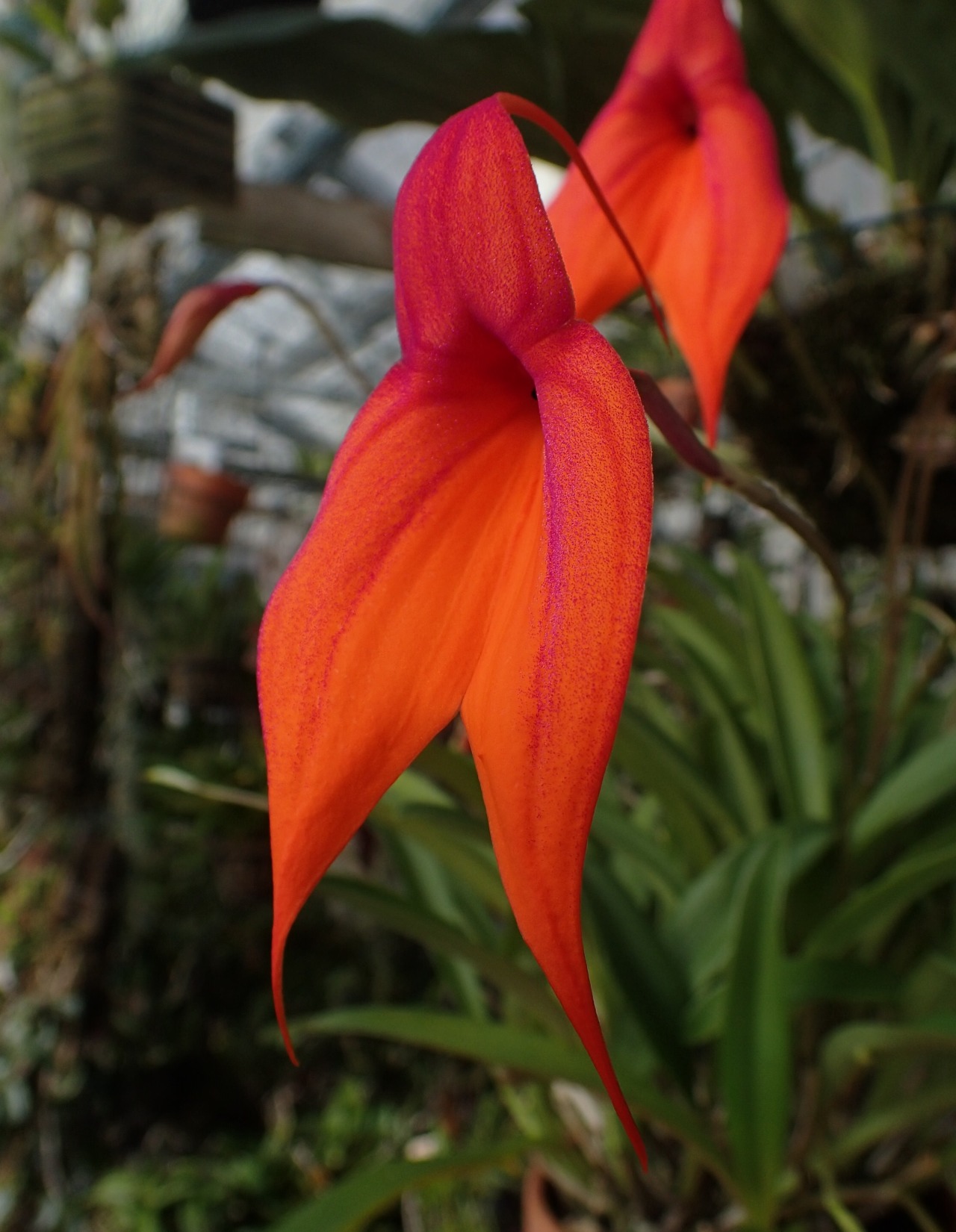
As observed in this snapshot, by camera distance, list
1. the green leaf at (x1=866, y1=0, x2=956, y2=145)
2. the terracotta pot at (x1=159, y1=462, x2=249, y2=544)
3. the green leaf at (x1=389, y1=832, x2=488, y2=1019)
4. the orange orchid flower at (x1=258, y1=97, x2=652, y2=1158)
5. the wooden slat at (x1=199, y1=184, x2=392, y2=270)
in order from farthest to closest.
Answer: the terracotta pot at (x1=159, y1=462, x2=249, y2=544)
the wooden slat at (x1=199, y1=184, x2=392, y2=270)
the green leaf at (x1=389, y1=832, x2=488, y2=1019)
the green leaf at (x1=866, y1=0, x2=956, y2=145)
the orange orchid flower at (x1=258, y1=97, x2=652, y2=1158)

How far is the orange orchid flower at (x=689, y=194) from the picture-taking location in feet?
0.90

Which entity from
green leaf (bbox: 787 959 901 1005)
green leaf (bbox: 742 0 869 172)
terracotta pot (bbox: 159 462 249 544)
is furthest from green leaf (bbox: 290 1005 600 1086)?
terracotta pot (bbox: 159 462 249 544)

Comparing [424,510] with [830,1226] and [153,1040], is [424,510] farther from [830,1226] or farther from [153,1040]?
[153,1040]

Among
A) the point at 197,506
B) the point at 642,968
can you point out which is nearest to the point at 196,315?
the point at 642,968

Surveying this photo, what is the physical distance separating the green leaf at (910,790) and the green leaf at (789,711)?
38 mm

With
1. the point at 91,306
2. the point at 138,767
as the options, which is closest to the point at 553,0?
the point at 91,306

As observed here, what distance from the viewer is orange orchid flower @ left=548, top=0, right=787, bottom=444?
275 mm

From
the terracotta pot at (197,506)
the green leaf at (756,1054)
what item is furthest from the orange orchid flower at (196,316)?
the terracotta pot at (197,506)

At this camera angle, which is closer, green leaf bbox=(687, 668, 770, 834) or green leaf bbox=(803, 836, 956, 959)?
green leaf bbox=(803, 836, 956, 959)

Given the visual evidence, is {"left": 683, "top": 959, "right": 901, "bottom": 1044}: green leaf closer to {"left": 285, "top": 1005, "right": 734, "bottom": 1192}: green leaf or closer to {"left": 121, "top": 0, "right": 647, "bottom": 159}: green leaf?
{"left": 285, "top": 1005, "right": 734, "bottom": 1192}: green leaf

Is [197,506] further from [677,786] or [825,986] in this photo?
[825,986]

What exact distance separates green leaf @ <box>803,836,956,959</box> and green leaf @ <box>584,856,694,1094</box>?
85 mm

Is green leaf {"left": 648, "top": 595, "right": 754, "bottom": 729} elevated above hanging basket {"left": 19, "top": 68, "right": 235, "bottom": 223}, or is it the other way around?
hanging basket {"left": 19, "top": 68, "right": 235, "bottom": 223}

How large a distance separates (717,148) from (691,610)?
491 mm
